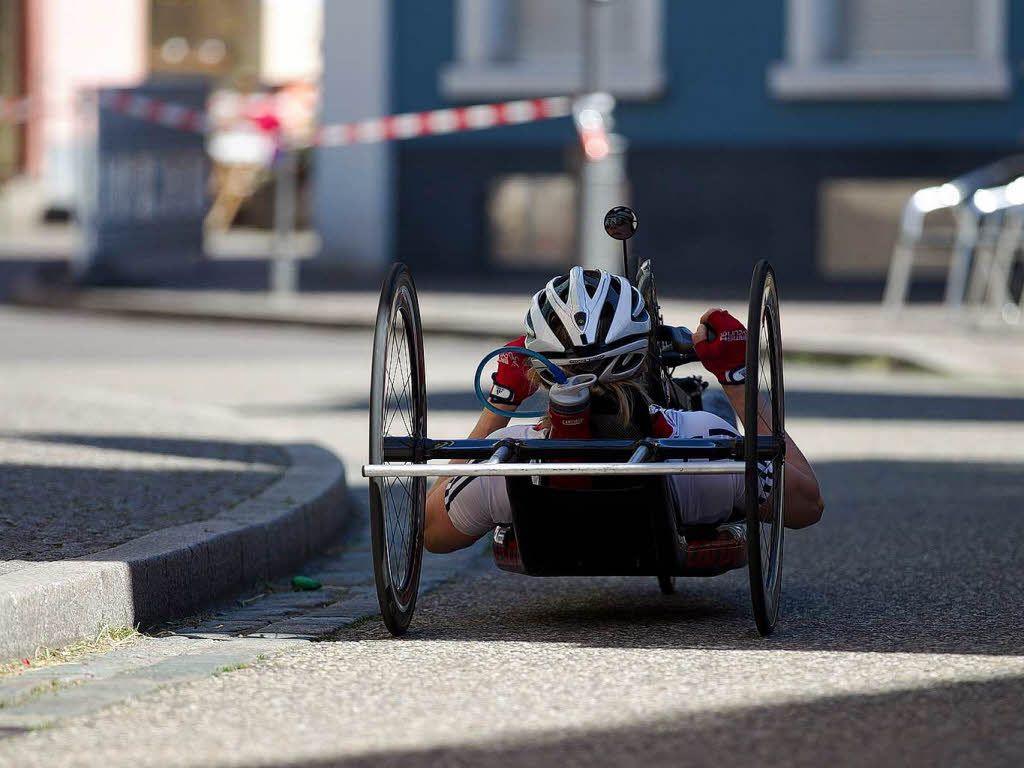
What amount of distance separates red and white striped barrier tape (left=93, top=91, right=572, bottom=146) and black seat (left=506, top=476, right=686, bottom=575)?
43.2 feet

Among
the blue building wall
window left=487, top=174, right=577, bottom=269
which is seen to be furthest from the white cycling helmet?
window left=487, top=174, right=577, bottom=269

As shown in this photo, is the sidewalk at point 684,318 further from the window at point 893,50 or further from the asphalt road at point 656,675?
the asphalt road at point 656,675

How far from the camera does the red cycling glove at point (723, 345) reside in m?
5.37

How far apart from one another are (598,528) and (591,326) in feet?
1.72

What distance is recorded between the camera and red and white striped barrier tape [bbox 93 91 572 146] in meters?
18.7

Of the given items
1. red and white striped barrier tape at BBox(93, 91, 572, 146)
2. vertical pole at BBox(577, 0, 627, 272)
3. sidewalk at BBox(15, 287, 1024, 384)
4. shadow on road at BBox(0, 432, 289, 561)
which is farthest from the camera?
red and white striped barrier tape at BBox(93, 91, 572, 146)

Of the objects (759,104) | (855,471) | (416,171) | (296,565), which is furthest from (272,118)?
(296,565)

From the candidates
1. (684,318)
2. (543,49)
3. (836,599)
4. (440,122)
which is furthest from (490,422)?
(543,49)

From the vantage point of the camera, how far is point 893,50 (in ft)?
63.5

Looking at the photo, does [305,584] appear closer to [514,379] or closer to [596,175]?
[514,379]

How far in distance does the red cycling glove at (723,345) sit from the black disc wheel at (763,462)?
0.22 ft

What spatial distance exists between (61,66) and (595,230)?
17105 mm

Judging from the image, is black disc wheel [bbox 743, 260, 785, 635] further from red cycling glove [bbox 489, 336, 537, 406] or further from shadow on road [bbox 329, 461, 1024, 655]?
red cycling glove [bbox 489, 336, 537, 406]

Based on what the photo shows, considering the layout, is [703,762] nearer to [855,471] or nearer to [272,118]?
[855,471]
